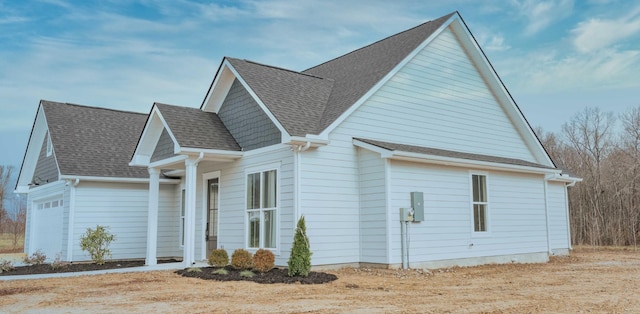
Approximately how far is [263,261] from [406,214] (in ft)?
11.5

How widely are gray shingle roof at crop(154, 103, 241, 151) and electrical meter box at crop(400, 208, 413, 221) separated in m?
4.52

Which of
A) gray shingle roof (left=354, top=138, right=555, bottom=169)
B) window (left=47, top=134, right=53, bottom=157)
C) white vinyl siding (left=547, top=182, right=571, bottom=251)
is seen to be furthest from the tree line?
window (left=47, top=134, right=53, bottom=157)

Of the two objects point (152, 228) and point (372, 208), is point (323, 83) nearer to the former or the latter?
point (372, 208)

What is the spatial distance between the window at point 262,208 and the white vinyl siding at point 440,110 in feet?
7.52

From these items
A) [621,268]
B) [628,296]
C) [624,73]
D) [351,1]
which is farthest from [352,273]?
[624,73]

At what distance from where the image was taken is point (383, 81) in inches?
523

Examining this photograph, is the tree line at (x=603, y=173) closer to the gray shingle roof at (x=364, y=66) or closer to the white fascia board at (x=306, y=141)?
the gray shingle roof at (x=364, y=66)

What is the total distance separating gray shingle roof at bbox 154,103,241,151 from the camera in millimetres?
12789

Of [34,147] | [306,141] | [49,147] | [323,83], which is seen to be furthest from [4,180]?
[306,141]

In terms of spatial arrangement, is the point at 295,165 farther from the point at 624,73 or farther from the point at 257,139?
the point at 624,73

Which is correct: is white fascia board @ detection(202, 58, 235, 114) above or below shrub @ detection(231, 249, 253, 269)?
above

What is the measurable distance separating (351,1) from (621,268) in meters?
10.6

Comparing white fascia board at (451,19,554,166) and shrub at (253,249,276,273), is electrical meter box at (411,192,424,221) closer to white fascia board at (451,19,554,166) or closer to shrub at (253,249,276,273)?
shrub at (253,249,276,273)

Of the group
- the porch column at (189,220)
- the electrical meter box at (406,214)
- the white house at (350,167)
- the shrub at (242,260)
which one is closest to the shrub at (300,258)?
the white house at (350,167)
